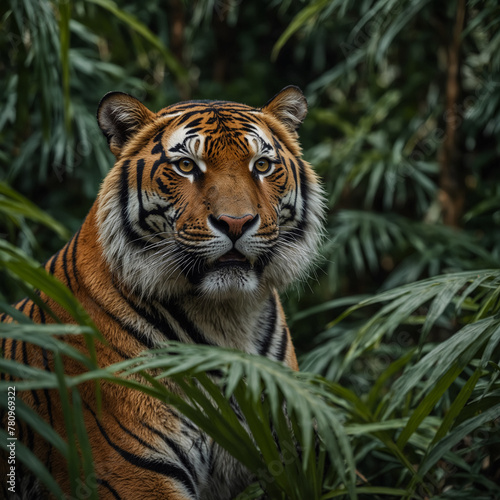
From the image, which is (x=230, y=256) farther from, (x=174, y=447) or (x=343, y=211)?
(x=343, y=211)

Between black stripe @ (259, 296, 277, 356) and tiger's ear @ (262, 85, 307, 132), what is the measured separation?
0.67m

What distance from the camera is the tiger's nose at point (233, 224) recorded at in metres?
2.03

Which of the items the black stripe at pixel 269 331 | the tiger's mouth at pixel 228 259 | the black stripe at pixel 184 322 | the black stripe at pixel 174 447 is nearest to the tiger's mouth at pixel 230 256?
the tiger's mouth at pixel 228 259

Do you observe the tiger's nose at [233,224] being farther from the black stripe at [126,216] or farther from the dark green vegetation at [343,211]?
the dark green vegetation at [343,211]

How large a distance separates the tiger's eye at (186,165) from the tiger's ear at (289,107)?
0.45 m

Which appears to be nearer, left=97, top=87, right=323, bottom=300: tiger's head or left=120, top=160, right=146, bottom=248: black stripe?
left=97, top=87, right=323, bottom=300: tiger's head

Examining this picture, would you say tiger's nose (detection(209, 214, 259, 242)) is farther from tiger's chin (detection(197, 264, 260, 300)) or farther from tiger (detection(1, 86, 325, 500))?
tiger's chin (detection(197, 264, 260, 300))

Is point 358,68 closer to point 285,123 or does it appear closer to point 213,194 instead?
point 285,123

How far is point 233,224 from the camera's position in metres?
2.03

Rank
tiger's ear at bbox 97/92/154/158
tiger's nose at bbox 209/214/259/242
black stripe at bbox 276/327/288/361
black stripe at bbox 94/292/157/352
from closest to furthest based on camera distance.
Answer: tiger's nose at bbox 209/214/259/242 < black stripe at bbox 94/292/157/352 < tiger's ear at bbox 97/92/154/158 < black stripe at bbox 276/327/288/361

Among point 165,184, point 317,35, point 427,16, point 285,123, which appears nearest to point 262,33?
point 317,35

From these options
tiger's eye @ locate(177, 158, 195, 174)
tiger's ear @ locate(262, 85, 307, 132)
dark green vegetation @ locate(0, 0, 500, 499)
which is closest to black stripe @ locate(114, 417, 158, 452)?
dark green vegetation @ locate(0, 0, 500, 499)

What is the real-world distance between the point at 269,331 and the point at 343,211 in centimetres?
245

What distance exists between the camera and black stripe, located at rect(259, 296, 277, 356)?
93.4 inches
